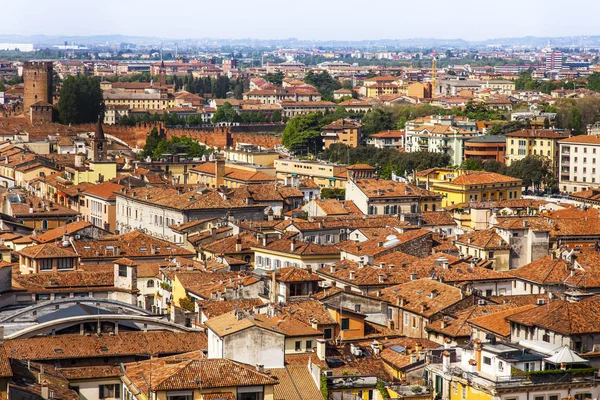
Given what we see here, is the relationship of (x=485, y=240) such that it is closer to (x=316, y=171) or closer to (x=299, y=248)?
(x=299, y=248)

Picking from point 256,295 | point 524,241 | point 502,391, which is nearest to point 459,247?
point 524,241

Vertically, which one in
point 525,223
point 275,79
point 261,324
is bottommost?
point 275,79

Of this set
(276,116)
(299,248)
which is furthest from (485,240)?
(276,116)

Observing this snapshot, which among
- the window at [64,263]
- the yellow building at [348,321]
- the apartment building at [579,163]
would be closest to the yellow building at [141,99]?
the apartment building at [579,163]

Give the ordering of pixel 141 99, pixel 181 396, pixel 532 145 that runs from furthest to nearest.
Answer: pixel 141 99
pixel 532 145
pixel 181 396

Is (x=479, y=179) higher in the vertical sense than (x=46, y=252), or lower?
lower

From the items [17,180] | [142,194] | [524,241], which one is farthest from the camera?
[17,180]

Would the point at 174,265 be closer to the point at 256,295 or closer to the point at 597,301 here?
the point at 256,295
